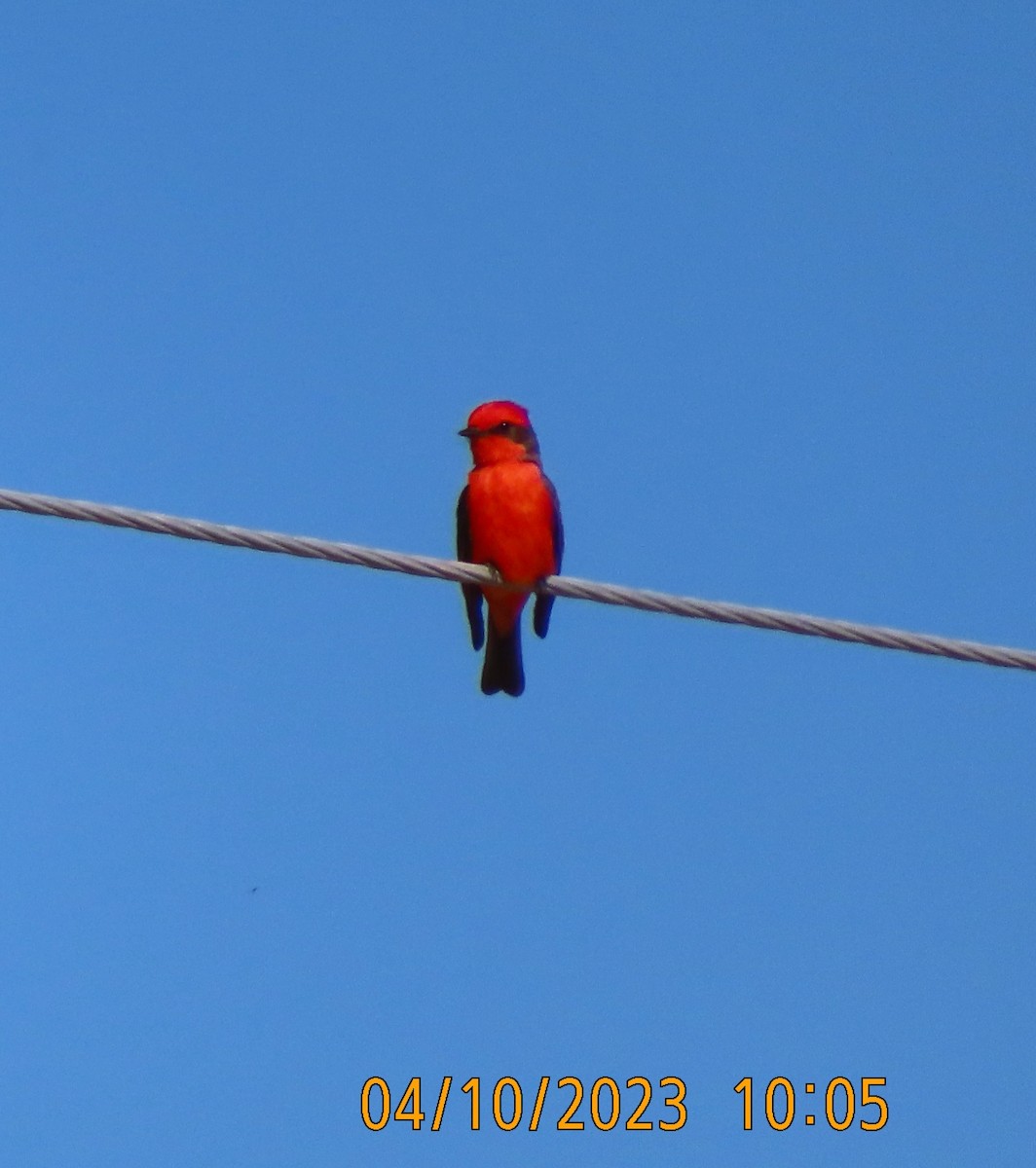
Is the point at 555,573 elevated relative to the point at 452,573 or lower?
elevated

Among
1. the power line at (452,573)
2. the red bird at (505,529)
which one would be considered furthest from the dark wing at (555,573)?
the power line at (452,573)

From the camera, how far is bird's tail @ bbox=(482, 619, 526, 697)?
23.4 feet

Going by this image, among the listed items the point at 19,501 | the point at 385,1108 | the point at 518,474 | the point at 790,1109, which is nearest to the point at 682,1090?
the point at 790,1109

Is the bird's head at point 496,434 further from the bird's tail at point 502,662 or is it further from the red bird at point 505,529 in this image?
the bird's tail at point 502,662

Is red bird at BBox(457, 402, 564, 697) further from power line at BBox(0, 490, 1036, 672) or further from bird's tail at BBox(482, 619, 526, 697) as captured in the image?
power line at BBox(0, 490, 1036, 672)

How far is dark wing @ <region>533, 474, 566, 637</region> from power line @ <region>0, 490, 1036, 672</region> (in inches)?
76.2

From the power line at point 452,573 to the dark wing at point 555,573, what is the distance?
1935mm

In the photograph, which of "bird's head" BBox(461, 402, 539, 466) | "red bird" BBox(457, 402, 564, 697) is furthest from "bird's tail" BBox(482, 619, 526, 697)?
"bird's head" BBox(461, 402, 539, 466)

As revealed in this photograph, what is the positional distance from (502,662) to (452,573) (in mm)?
2657

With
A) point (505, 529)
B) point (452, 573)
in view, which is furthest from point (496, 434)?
point (452, 573)

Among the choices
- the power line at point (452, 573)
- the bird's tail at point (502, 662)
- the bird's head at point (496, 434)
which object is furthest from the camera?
the bird's tail at point (502, 662)

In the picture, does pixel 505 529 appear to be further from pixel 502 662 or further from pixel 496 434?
pixel 502 662

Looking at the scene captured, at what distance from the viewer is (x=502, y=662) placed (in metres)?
7.14

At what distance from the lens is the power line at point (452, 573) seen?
13.4 feet
